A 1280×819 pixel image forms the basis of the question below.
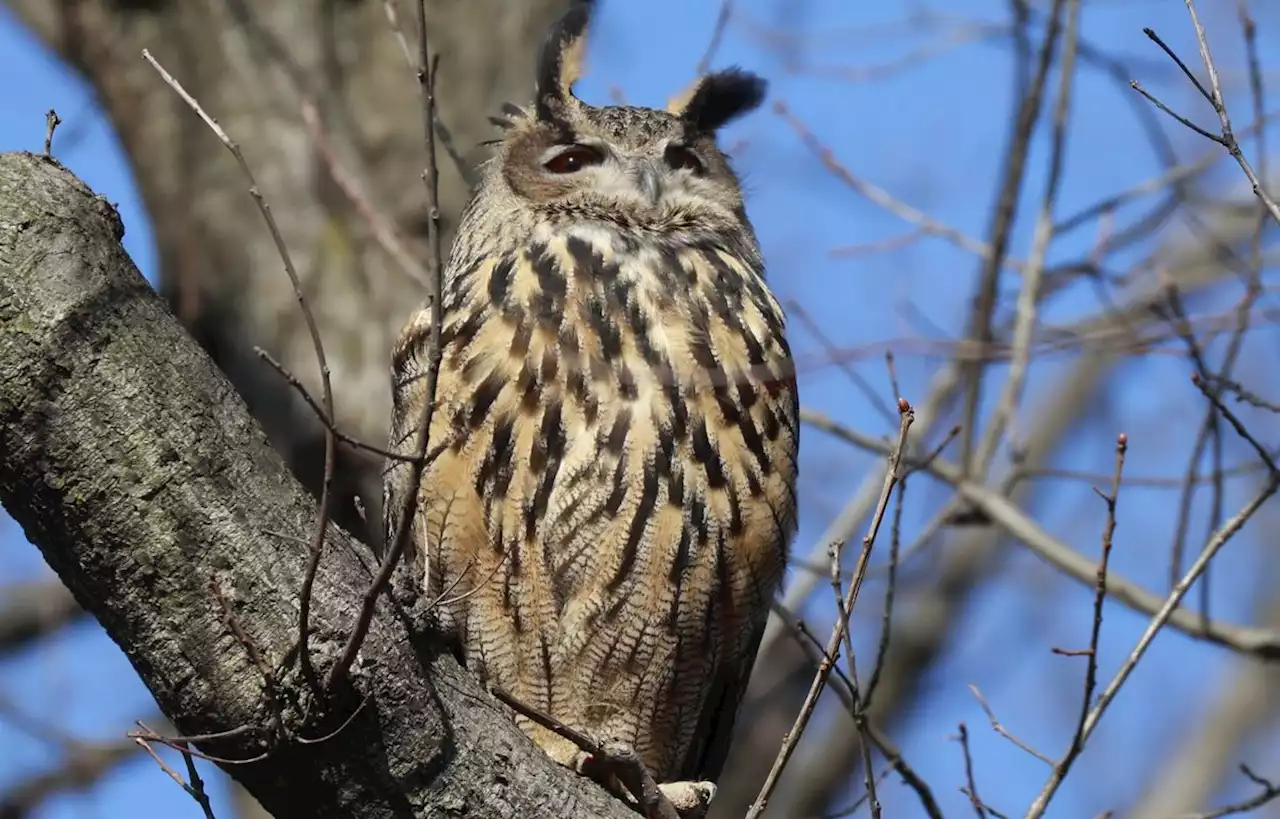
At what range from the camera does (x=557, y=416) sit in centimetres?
287

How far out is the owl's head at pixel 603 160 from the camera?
139 inches

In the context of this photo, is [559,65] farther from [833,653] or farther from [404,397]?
[833,653]

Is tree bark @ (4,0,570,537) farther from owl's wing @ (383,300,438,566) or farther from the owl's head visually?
owl's wing @ (383,300,438,566)

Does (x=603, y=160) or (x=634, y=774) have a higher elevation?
(x=603, y=160)

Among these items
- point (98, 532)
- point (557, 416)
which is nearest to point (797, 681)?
point (557, 416)

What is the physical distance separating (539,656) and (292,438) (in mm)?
2064

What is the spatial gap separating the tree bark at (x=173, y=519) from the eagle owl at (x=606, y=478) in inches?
15.3

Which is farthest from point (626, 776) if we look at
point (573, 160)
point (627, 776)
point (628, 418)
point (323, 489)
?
point (573, 160)

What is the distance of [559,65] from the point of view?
3768 millimetres

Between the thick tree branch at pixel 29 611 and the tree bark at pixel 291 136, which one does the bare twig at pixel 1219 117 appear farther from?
the thick tree branch at pixel 29 611

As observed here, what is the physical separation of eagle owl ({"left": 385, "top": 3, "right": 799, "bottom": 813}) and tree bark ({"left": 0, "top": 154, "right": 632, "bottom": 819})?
389 millimetres

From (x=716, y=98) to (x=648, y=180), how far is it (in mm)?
559

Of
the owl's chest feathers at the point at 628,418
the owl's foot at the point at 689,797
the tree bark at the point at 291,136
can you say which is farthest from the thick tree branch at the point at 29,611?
the owl's foot at the point at 689,797

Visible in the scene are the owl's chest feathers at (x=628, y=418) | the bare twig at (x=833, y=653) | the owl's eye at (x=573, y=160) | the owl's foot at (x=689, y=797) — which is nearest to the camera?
the bare twig at (x=833, y=653)
